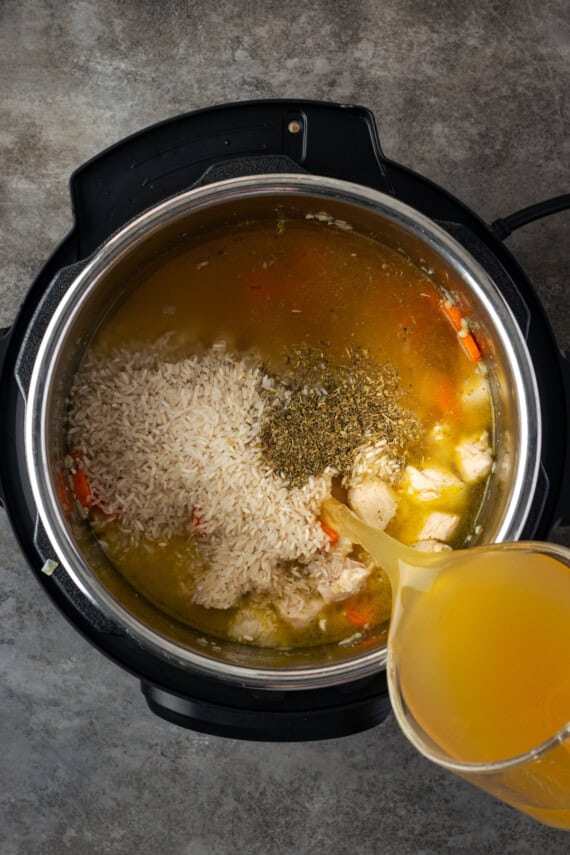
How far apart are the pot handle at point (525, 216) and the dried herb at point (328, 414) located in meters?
Answer: 0.27

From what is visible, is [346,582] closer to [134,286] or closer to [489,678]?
[489,678]

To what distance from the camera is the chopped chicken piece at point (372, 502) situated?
4.11 ft

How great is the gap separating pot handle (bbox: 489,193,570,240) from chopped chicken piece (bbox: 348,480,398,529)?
0.44 m

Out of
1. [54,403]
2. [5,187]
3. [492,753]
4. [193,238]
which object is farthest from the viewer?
[5,187]

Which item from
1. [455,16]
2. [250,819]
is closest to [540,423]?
[455,16]

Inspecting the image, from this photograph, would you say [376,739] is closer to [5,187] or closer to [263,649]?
[263,649]

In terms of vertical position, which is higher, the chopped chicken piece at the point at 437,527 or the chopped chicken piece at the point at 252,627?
the chopped chicken piece at the point at 437,527

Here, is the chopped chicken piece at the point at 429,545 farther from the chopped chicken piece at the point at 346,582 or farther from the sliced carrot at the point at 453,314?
the sliced carrot at the point at 453,314

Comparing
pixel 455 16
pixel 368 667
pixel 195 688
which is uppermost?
pixel 455 16

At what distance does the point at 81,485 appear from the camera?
4.01ft

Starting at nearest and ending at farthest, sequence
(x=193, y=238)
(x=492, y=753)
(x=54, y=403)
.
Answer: (x=492, y=753) < (x=54, y=403) < (x=193, y=238)

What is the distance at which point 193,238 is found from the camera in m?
1.24

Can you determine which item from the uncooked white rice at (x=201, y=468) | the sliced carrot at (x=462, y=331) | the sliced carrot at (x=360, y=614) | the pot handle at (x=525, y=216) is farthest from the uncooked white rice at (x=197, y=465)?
the pot handle at (x=525, y=216)

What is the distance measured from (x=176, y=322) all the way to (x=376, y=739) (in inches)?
33.4
